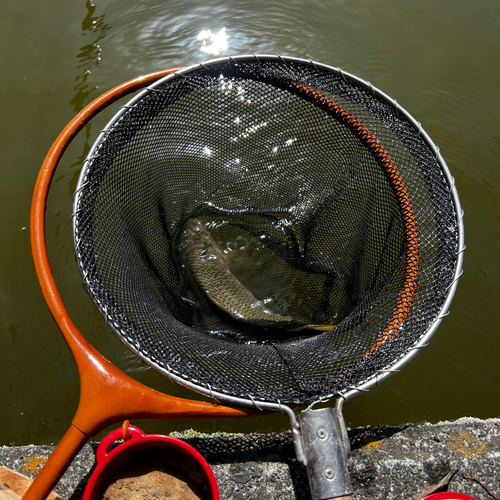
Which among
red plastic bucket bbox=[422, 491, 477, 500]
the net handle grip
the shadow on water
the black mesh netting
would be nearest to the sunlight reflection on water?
the shadow on water

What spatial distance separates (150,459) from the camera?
1266 mm

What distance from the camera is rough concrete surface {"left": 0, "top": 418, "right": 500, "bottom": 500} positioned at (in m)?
1.47

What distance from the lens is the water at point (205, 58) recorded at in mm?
2082

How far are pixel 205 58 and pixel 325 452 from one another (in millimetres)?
3061

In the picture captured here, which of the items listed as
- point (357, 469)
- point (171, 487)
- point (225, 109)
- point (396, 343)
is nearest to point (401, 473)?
point (357, 469)

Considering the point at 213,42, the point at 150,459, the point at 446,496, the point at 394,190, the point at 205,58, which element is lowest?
the point at 446,496

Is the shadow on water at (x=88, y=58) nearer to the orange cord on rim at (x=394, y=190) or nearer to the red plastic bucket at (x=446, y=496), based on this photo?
the orange cord on rim at (x=394, y=190)

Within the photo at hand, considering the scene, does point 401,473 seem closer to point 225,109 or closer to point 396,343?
point 396,343

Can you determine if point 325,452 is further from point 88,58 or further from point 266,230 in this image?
point 88,58

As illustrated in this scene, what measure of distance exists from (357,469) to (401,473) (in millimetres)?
177

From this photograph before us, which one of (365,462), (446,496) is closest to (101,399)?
(365,462)

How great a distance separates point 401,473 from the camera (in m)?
1.50

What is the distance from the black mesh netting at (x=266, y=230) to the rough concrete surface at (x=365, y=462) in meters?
0.36

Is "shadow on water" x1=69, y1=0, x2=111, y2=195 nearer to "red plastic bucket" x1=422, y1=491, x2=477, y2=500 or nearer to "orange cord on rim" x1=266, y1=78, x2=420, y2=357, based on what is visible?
"orange cord on rim" x1=266, y1=78, x2=420, y2=357
